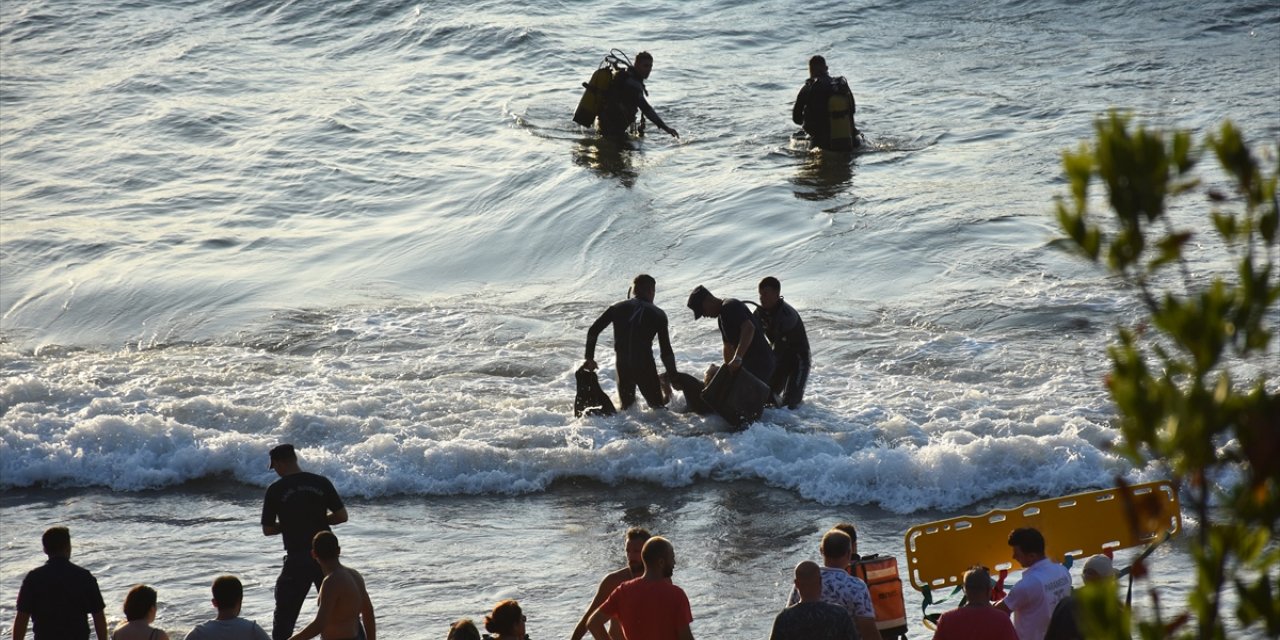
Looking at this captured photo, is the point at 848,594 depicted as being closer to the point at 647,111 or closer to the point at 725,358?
the point at 725,358

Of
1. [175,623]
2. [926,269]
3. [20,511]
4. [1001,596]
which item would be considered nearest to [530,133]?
[926,269]

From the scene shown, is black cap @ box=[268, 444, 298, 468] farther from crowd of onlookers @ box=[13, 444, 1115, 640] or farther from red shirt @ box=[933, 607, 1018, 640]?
red shirt @ box=[933, 607, 1018, 640]

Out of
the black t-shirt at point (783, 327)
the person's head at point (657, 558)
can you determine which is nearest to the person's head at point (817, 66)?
the black t-shirt at point (783, 327)

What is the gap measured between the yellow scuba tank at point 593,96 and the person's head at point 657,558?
51.2 feet

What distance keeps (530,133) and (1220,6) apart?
12.8 meters

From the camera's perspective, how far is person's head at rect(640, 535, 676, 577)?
618cm

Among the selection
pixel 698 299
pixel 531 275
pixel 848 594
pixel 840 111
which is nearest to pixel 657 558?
pixel 848 594

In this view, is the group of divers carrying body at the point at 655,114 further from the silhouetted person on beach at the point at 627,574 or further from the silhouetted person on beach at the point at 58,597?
the silhouetted person on beach at the point at 58,597

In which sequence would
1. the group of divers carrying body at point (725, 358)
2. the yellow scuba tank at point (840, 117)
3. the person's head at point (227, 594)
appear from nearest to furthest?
the person's head at point (227, 594) < the group of divers carrying body at point (725, 358) < the yellow scuba tank at point (840, 117)

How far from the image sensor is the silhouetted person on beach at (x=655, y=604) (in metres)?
6.16

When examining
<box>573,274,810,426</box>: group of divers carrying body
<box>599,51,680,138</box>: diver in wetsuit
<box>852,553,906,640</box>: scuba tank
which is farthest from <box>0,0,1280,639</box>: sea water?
<box>852,553,906,640</box>: scuba tank

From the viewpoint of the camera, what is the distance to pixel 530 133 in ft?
76.1

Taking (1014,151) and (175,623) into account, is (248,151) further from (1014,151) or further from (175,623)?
(175,623)

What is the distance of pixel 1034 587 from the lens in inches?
246
